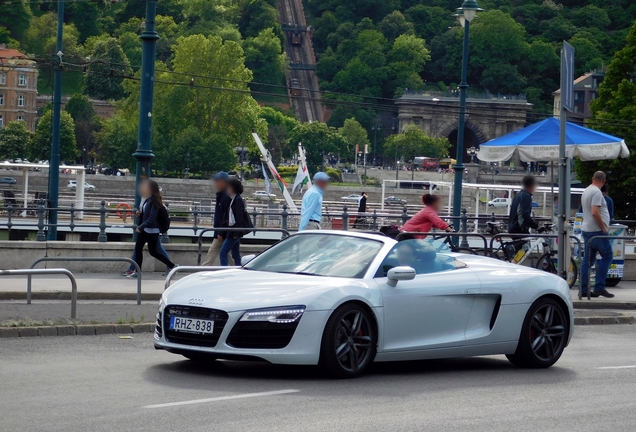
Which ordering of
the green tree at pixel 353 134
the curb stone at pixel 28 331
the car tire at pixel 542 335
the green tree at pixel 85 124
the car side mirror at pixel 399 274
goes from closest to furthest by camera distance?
the car side mirror at pixel 399 274, the car tire at pixel 542 335, the curb stone at pixel 28 331, the green tree at pixel 85 124, the green tree at pixel 353 134

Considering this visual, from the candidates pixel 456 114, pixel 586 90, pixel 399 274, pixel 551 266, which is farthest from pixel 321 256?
pixel 456 114

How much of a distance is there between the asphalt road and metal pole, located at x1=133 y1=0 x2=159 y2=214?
9.23 m

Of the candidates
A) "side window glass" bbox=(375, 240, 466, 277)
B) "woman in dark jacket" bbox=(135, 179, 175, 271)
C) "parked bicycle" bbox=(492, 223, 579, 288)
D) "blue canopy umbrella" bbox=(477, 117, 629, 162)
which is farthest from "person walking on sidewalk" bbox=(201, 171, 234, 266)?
"side window glass" bbox=(375, 240, 466, 277)

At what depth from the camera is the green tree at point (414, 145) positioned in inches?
6102

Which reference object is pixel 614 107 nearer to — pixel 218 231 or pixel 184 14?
pixel 218 231

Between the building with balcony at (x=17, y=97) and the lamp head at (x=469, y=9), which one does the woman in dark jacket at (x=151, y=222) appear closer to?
the lamp head at (x=469, y=9)

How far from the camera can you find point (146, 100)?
69.2 ft

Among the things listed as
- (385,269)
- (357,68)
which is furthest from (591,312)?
(357,68)

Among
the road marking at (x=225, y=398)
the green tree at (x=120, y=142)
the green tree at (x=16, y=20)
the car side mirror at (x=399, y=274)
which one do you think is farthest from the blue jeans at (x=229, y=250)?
the green tree at (x=16, y=20)

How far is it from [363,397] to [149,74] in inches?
528

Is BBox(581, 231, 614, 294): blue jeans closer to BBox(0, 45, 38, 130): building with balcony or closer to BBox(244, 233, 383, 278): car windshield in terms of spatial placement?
BBox(244, 233, 383, 278): car windshield

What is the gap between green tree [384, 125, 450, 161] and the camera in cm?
15500

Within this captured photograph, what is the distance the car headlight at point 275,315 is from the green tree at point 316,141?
138 metres

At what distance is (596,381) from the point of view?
34.2ft
